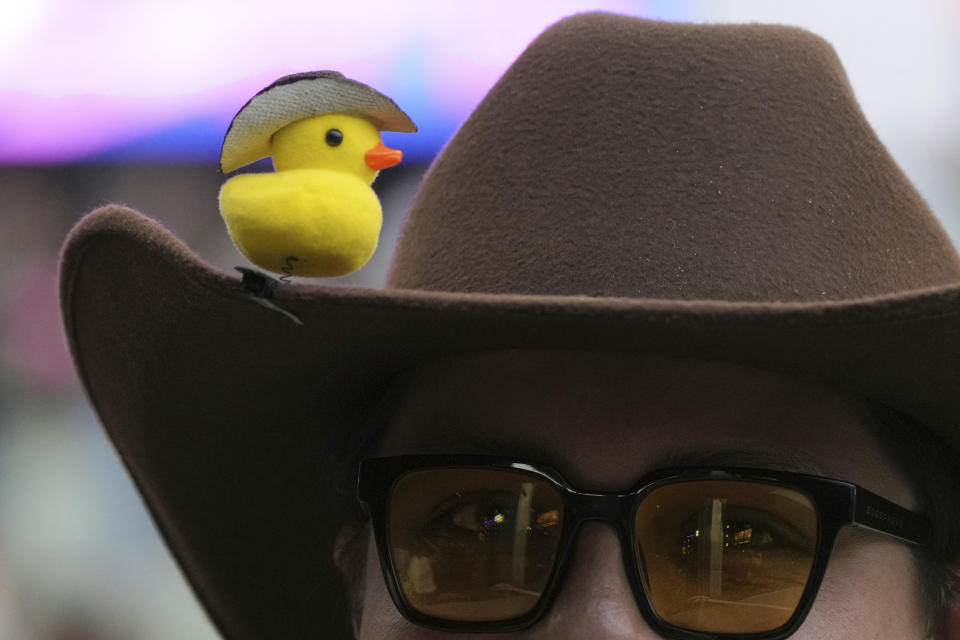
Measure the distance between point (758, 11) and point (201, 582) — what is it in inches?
149

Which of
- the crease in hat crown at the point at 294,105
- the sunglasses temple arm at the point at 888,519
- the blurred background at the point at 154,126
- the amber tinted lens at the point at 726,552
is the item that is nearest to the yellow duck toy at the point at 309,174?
the crease in hat crown at the point at 294,105

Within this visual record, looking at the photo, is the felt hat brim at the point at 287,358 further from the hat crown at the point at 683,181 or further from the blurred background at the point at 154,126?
the blurred background at the point at 154,126

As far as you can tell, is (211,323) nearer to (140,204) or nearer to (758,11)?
(758,11)

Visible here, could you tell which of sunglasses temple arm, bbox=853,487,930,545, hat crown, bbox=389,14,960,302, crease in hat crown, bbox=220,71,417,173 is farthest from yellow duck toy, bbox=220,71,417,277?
sunglasses temple arm, bbox=853,487,930,545

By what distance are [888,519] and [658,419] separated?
0.31 metres

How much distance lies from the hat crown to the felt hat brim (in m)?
0.10

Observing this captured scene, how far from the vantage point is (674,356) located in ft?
4.12

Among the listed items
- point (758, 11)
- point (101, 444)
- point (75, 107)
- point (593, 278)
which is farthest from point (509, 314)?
point (75, 107)

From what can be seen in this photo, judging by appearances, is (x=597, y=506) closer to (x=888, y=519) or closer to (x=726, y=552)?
(x=726, y=552)

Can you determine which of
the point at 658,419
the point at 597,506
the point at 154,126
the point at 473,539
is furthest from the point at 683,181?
→ the point at 154,126

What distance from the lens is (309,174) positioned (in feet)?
3.79

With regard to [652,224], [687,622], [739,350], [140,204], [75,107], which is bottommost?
[687,622]

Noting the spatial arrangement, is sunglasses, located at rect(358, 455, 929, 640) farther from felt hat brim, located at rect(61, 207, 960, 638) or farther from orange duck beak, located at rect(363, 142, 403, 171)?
orange duck beak, located at rect(363, 142, 403, 171)

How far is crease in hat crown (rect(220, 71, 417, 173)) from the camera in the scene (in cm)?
118
